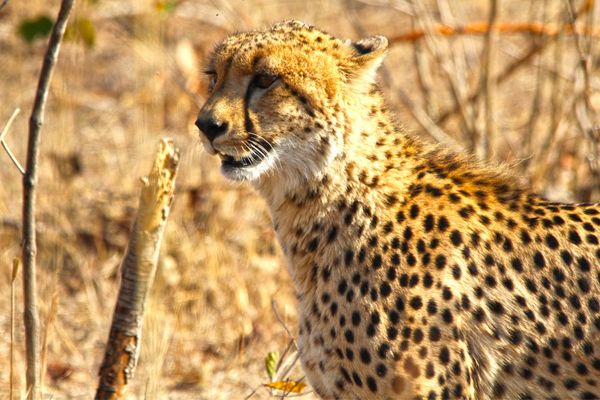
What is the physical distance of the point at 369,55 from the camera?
3.24 meters

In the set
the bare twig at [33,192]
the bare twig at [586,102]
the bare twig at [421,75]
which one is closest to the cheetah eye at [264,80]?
the bare twig at [33,192]

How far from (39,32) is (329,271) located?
2124 millimetres

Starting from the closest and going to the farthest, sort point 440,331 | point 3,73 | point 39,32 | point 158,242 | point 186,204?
1. point 440,331
2. point 158,242
3. point 39,32
4. point 186,204
5. point 3,73

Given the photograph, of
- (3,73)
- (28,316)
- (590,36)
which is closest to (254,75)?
(28,316)

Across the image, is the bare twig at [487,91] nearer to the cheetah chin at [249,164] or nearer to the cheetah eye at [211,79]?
the cheetah eye at [211,79]

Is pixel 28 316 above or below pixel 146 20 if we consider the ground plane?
below

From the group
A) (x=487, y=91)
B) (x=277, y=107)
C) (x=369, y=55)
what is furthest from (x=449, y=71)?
(x=277, y=107)

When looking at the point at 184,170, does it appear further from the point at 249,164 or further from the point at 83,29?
the point at 249,164

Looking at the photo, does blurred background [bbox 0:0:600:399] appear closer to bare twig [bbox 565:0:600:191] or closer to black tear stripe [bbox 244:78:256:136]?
bare twig [bbox 565:0:600:191]

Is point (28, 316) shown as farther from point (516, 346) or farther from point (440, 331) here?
point (516, 346)

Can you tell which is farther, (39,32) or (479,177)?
(39,32)

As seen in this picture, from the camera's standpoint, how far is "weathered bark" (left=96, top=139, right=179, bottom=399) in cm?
313

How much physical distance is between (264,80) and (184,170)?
2806 millimetres

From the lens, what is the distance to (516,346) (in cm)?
305
